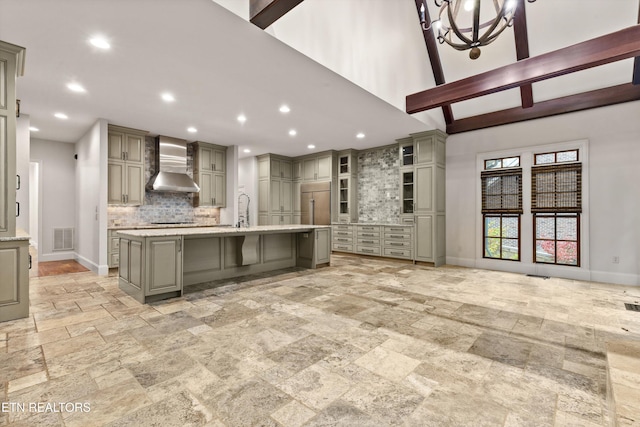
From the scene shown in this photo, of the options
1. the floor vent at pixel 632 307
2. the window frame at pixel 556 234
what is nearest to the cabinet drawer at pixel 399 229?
the window frame at pixel 556 234

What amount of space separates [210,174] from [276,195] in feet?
6.96

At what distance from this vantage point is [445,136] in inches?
259

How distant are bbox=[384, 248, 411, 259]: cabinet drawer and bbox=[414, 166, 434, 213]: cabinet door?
95cm

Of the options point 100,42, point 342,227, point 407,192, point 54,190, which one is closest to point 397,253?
point 407,192

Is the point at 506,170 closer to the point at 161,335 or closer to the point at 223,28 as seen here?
the point at 223,28

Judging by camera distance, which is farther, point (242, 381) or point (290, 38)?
point (290, 38)

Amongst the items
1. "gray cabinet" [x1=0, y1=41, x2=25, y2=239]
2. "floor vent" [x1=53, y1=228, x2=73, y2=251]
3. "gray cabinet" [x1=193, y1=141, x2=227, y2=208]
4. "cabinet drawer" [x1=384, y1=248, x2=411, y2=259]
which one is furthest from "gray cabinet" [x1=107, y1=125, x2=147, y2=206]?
"cabinet drawer" [x1=384, y1=248, x2=411, y2=259]

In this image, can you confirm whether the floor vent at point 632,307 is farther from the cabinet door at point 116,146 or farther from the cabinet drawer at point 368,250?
the cabinet door at point 116,146

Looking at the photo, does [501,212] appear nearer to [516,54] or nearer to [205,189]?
[516,54]

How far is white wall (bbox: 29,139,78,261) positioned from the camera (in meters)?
6.66

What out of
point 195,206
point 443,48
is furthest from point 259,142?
point 443,48

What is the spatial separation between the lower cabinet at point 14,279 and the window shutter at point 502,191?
7175 mm

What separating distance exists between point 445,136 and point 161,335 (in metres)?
6.40

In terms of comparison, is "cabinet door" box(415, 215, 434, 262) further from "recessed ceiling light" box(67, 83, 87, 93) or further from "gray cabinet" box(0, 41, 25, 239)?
"gray cabinet" box(0, 41, 25, 239)
